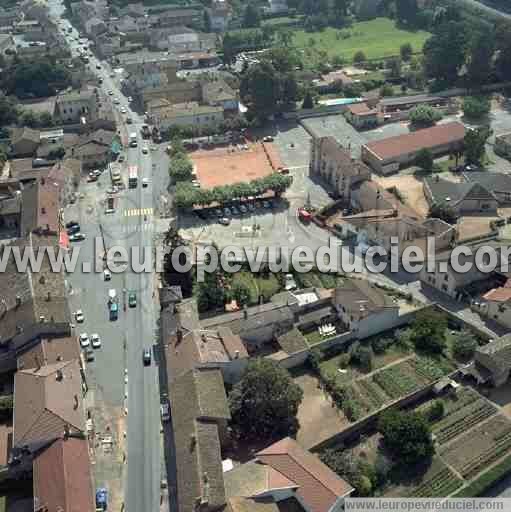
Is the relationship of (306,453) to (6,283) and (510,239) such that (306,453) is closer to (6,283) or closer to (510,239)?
(6,283)

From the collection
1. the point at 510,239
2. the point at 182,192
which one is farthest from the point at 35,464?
the point at 510,239

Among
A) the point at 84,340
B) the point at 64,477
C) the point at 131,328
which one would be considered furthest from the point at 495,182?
the point at 64,477

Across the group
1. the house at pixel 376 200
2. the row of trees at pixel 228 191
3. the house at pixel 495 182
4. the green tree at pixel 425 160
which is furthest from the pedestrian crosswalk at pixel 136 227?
the house at pixel 495 182

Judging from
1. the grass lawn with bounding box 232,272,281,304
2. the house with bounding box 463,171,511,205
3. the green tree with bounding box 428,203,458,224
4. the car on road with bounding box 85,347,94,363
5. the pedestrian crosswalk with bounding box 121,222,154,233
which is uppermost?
the house with bounding box 463,171,511,205

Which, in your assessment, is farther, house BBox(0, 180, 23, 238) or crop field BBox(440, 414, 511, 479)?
house BBox(0, 180, 23, 238)

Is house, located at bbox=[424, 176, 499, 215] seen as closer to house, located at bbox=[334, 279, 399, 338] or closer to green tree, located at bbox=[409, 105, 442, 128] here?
house, located at bbox=[334, 279, 399, 338]

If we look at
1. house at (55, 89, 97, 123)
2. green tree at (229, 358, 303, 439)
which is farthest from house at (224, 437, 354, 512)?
house at (55, 89, 97, 123)

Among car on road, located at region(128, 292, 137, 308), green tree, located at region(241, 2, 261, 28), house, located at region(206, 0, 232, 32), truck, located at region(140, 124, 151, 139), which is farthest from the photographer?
green tree, located at region(241, 2, 261, 28)

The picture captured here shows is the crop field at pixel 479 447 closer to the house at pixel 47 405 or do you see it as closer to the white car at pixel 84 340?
the house at pixel 47 405
